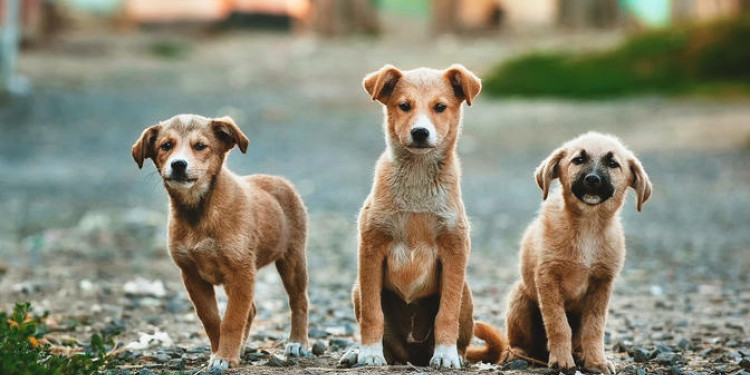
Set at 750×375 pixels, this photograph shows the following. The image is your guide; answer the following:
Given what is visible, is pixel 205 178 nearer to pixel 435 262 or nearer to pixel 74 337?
pixel 435 262

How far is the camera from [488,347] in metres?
6.69

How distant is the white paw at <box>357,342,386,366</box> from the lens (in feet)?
19.3

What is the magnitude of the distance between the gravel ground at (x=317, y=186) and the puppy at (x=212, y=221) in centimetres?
36

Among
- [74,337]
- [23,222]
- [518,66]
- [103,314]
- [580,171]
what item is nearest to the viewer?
[580,171]

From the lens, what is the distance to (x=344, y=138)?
23031mm

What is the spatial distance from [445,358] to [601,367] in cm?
90

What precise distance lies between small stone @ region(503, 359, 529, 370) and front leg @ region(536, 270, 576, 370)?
0.95ft

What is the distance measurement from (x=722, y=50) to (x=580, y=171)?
20824mm

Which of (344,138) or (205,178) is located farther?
(344,138)

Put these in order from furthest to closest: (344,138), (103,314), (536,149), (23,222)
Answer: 1. (344,138)
2. (536,149)
3. (23,222)
4. (103,314)

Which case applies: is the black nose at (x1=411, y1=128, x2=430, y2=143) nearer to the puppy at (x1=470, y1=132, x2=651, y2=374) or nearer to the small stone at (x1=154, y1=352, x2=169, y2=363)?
the puppy at (x1=470, y1=132, x2=651, y2=374)

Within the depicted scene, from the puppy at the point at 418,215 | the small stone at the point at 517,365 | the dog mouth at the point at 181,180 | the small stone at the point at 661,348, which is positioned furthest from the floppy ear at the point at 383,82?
the small stone at the point at 661,348

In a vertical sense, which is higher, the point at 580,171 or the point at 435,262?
the point at 580,171

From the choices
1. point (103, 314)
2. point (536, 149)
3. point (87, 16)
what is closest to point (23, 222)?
point (103, 314)
